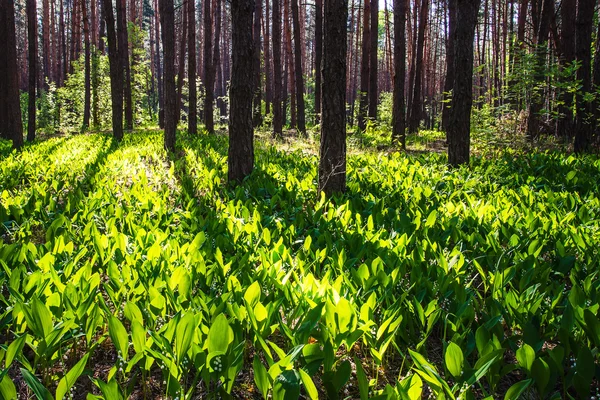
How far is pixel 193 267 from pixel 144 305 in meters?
0.39

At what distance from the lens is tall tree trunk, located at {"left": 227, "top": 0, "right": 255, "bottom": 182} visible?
259 inches

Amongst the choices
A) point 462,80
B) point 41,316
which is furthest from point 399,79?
point 41,316

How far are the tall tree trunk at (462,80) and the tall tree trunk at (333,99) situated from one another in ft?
10.2

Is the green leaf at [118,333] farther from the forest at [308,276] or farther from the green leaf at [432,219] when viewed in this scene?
the green leaf at [432,219]

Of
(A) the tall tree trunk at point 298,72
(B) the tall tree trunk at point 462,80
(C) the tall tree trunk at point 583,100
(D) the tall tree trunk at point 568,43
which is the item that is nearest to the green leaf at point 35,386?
(B) the tall tree trunk at point 462,80

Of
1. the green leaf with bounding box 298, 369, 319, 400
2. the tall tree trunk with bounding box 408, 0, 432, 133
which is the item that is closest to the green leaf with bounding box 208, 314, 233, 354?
the green leaf with bounding box 298, 369, 319, 400

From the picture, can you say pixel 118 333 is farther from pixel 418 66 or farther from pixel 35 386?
pixel 418 66

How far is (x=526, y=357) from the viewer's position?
184 cm

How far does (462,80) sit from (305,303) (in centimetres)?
672

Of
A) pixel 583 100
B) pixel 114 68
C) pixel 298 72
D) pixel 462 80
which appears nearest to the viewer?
pixel 462 80

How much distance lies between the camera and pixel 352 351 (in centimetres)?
242

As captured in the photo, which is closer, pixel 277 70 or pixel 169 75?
pixel 169 75

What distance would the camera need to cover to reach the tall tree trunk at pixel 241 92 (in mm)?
6566

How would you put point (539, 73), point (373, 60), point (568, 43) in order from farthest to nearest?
point (373, 60), point (568, 43), point (539, 73)
